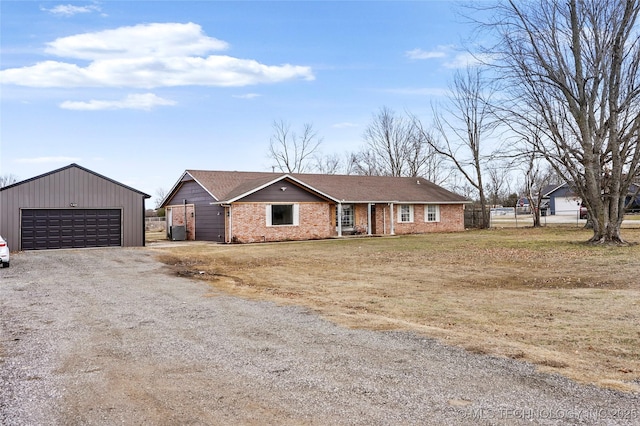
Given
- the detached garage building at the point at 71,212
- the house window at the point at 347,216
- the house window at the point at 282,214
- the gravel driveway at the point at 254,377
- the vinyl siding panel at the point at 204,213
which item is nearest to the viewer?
the gravel driveway at the point at 254,377

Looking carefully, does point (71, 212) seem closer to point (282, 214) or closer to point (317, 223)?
point (282, 214)

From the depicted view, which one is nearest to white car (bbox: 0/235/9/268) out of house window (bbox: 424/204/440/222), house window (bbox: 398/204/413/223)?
house window (bbox: 398/204/413/223)

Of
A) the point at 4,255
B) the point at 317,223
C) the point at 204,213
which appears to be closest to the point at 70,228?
the point at 204,213

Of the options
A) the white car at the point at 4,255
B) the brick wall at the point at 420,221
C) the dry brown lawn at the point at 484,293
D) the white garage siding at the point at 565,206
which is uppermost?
the white garage siding at the point at 565,206

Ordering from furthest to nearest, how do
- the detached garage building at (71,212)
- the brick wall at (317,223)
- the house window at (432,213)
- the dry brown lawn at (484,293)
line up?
the house window at (432,213) → the brick wall at (317,223) → the detached garage building at (71,212) → the dry brown lawn at (484,293)

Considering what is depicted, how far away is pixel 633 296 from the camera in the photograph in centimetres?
942

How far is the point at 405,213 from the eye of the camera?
3428cm

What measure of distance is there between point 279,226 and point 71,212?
10253mm

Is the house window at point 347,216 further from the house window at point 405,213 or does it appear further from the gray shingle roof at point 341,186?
the house window at point 405,213

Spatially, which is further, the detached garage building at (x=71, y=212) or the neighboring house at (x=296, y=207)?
the neighboring house at (x=296, y=207)

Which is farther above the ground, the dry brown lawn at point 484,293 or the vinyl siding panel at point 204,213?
the vinyl siding panel at point 204,213

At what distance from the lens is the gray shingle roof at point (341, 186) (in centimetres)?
2816

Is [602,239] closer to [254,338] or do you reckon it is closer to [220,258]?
[220,258]

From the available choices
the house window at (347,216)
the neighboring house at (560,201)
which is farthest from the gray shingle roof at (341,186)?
the neighboring house at (560,201)
